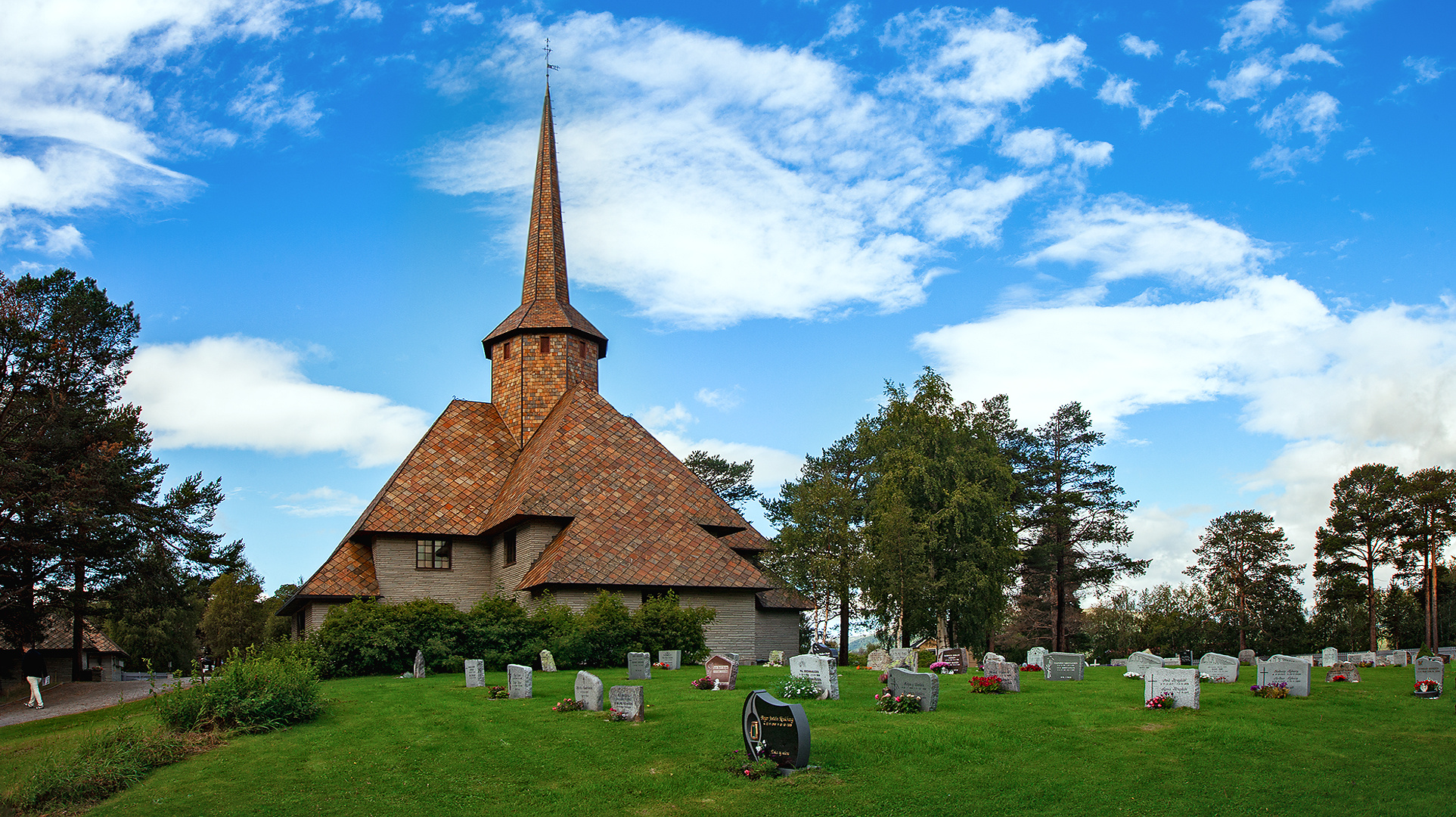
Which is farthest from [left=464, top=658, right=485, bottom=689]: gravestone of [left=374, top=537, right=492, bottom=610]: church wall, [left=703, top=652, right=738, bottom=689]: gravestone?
[left=374, top=537, right=492, bottom=610]: church wall

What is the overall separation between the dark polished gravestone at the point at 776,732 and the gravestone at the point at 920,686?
14.0 ft

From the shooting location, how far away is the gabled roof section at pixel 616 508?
2917cm

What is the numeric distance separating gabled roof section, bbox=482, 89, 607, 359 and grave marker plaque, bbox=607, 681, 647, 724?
25.9m

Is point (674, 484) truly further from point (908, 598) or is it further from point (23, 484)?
point (23, 484)

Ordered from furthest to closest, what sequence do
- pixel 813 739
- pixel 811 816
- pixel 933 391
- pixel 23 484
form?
pixel 933 391
pixel 23 484
pixel 813 739
pixel 811 816

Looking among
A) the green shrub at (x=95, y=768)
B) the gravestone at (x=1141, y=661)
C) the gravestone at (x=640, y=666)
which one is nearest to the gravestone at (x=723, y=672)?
the gravestone at (x=640, y=666)

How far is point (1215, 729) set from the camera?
1370cm

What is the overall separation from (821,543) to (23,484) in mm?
26958

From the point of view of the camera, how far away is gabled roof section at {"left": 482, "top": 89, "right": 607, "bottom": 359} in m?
40.2

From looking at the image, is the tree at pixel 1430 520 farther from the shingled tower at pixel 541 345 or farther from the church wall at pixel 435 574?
the church wall at pixel 435 574

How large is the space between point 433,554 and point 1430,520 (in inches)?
1897

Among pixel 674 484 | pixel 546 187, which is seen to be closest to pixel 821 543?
pixel 674 484

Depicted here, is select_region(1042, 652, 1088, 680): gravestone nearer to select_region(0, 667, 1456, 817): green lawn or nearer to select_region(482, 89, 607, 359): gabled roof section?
select_region(0, 667, 1456, 817): green lawn

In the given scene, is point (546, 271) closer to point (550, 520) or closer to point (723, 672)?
point (550, 520)
